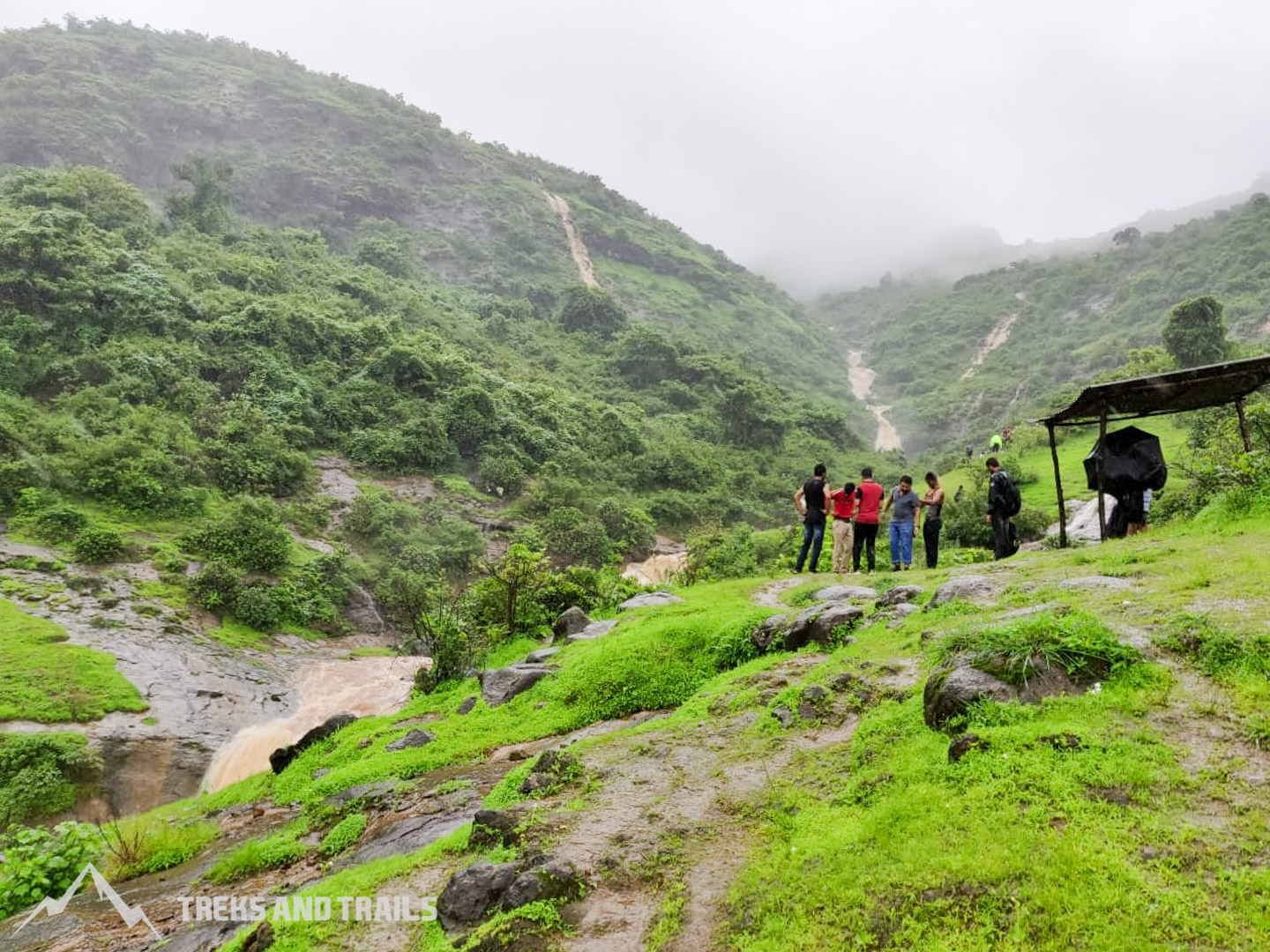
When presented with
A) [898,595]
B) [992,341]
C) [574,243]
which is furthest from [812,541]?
[992,341]

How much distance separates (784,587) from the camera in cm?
1243

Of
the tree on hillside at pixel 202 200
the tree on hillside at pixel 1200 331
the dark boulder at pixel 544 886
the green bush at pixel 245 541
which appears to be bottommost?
the dark boulder at pixel 544 886

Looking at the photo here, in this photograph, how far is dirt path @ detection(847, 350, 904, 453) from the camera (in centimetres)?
7050

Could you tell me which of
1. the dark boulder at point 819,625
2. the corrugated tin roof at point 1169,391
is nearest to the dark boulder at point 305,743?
the dark boulder at point 819,625

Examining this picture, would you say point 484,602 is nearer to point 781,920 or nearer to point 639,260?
point 781,920

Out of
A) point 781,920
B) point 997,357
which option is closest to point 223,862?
point 781,920

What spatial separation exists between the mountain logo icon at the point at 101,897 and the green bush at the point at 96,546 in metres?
14.1

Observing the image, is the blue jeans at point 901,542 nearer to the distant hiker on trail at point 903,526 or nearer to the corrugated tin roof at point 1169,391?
the distant hiker on trail at point 903,526

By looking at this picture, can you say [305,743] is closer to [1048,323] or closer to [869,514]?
[869,514]

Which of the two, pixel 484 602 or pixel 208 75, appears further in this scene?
pixel 208 75

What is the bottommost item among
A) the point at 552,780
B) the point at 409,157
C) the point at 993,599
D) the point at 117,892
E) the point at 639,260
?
the point at 117,892

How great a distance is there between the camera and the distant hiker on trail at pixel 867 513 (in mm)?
13164

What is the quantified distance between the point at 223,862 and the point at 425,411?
102ft

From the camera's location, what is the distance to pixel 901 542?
1327 cm
